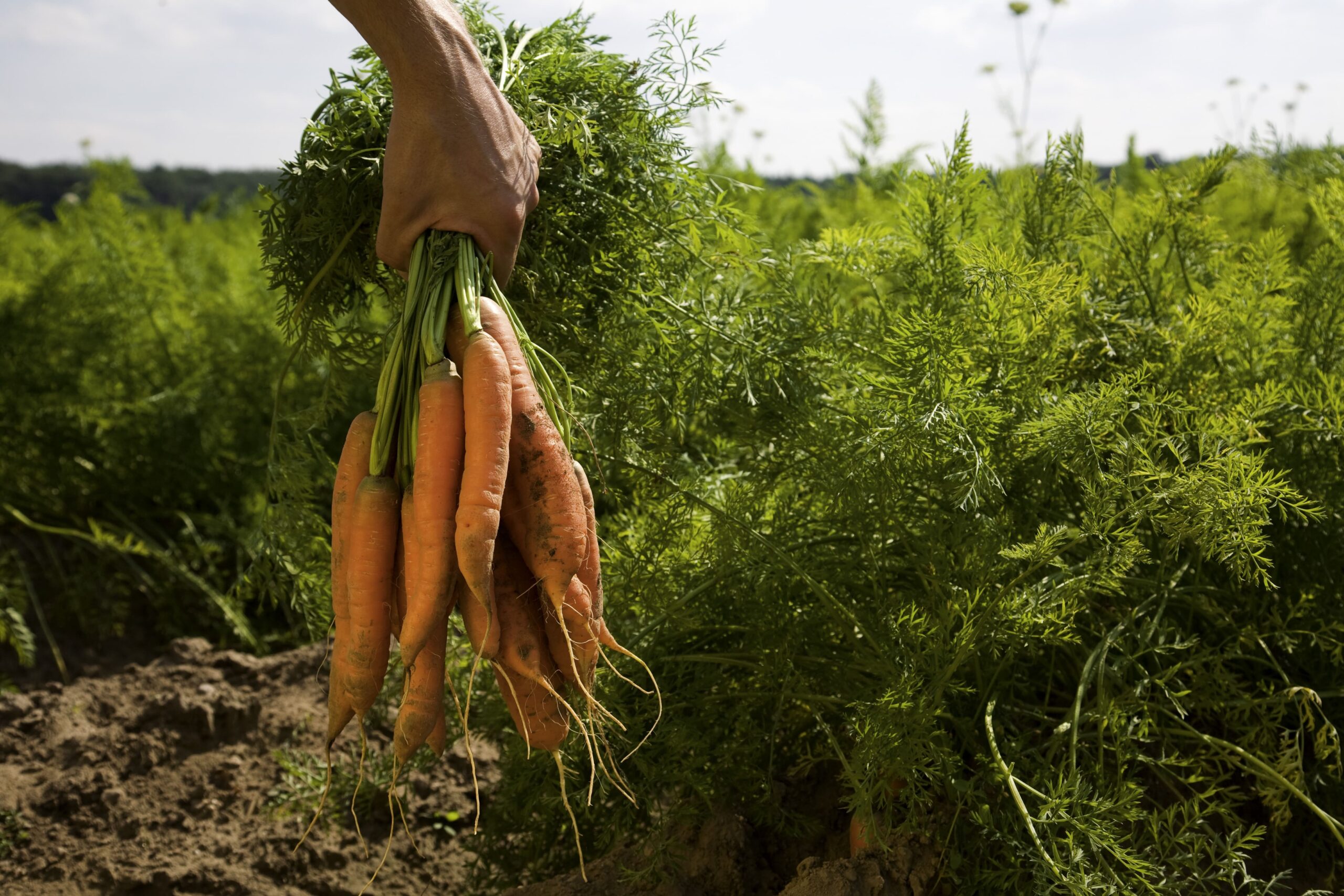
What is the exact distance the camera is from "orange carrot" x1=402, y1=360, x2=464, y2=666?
1.40 m

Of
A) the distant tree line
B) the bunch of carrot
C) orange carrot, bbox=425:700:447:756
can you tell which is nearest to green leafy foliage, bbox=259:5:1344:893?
the bunch of carrot

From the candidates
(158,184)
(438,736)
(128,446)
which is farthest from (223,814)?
(158,184)

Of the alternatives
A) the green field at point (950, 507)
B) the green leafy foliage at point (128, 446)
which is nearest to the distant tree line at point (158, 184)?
Result: the green leafy foliage at point (128, 446)

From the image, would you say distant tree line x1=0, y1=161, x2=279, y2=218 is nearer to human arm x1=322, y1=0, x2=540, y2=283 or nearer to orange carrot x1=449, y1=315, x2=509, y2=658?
human arm x1=322, y1=0, x2=540, y2=283

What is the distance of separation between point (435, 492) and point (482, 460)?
84mm

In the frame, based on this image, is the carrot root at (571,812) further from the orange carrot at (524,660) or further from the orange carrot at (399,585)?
the orange carrot at (399,585)

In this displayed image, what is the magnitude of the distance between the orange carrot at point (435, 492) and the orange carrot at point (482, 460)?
2cm

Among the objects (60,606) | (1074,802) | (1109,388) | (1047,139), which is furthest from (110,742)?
(1047,139)

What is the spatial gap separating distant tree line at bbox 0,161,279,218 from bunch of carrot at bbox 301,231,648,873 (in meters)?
7.33

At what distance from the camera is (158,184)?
1226 centimetres

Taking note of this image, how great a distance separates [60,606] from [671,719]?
296 centimetres

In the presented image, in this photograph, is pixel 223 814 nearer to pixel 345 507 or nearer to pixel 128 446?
pixel 345 507

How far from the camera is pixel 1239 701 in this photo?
1786mm

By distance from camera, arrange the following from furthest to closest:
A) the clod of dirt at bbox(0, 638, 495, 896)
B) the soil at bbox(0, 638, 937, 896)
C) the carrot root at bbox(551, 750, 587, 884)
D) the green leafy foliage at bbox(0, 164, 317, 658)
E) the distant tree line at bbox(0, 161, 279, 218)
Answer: the distant tree line at bbox(0, 161, 279, 218)
the green leafy foliage at bbox(0, 164, 317, 658)
the clod of dirt at bbox(0, 638, 495, 896)
the soil at bbox(0, 638, 937, 896)
the carrot root at bbox(551, 750, 587, 884)
